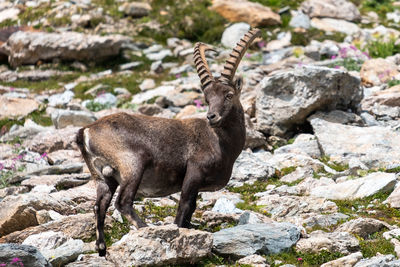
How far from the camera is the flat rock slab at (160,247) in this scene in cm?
682

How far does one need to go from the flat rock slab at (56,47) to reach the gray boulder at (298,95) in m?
11.3

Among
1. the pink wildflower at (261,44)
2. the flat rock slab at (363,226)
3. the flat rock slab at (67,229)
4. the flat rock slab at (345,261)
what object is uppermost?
the flat rock slab at (345,261)

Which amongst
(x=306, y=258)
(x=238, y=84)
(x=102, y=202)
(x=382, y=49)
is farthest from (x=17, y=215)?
(x=382, y=49)

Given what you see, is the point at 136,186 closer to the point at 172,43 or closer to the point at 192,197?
the point at 192,197

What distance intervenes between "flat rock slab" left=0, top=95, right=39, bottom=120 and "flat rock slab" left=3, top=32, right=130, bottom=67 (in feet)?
14.7

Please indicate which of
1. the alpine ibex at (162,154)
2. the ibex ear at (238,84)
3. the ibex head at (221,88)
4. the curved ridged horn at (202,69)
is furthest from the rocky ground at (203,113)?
the curved ridged horn at (202,69)

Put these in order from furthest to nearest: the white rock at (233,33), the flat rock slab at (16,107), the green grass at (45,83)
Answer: the white rock at (233,33) → the green grass at (45,83) → the flat rock slab at (16,107)

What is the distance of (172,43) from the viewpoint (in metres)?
26.7

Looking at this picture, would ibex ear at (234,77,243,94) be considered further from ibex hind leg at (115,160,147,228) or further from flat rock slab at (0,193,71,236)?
flat rock slab at (0,193,71,236)

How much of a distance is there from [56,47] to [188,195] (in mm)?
17884

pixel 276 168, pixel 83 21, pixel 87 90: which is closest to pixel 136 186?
pixel 276 168

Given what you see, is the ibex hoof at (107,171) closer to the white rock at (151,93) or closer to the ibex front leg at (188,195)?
the ibex front leg at (188,195)

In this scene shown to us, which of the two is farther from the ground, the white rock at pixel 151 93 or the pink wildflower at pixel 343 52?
the pink wildflower at pixel 343 52

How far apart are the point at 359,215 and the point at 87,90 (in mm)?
14686
